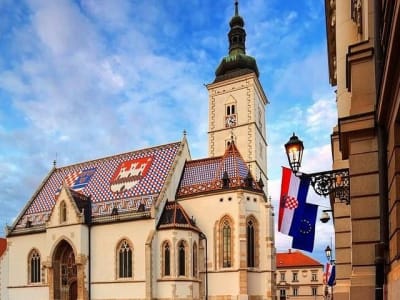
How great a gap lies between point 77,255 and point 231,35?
119 feet

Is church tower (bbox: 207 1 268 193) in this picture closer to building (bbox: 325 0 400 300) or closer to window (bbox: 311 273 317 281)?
window (bbox: 311 273 317 281)

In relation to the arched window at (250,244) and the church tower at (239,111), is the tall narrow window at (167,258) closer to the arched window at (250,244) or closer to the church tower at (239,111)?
the arched window at (250,244)

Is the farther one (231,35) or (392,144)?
(231,35)

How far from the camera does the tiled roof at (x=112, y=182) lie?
41.1m

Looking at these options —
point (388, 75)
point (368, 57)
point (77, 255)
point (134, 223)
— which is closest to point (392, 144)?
point (388, 75)

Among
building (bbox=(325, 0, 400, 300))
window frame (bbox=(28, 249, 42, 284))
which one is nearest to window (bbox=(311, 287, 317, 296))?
window frame (bbox=(28, 249, 42, 284))

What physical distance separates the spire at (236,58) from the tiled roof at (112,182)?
18276 millimetres

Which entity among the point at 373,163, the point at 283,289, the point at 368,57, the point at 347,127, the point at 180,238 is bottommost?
the point at 283,289

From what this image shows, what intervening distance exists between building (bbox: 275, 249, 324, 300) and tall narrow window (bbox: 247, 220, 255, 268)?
46061mm

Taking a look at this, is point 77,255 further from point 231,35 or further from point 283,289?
point 283,289

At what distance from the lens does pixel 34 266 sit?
148 feet

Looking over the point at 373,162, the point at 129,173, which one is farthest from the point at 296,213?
the point at 129,173

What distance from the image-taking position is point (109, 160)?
4706 centimetres

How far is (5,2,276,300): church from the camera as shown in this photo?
36.8 metres
